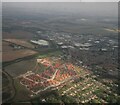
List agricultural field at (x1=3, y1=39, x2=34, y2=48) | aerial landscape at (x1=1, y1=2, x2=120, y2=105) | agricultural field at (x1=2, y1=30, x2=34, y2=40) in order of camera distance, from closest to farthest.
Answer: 1. aerial landscape at (x1=1, y1=2, x2=120, y2=105)
2. agricultural field at (x1=3, y1=39, x2=34, y2=48)
3. agricultural field at (x1=2, y1=30, x2=34, y2=40)

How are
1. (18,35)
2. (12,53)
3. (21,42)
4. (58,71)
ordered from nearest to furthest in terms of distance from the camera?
(58,71) < (12,53) < (21,42) < (18,35)

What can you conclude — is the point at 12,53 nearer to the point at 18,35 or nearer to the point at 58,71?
the point at 58,71

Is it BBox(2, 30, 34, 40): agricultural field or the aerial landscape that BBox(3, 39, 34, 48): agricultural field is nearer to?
the aerial landscape

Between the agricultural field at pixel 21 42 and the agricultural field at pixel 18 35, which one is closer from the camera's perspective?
the agricultural field at pixel 21 42

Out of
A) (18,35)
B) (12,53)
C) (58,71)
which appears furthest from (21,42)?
(58,71)

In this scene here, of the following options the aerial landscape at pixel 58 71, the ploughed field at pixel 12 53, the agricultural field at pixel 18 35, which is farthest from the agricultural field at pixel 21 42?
the agricultural field at pixel 18 35

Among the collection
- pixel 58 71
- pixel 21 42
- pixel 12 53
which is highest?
pixel 12 53

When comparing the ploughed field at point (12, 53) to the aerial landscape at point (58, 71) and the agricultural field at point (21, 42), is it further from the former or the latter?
the agricultural field at point (21, 42)

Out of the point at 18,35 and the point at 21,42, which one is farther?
the point at 18,35

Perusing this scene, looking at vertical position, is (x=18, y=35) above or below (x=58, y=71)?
above

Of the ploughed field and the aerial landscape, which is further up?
the ploughed field

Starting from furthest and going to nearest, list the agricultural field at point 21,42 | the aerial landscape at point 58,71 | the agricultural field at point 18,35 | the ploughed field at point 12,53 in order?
the agricultural field at point 18,35 → the agricultural field at point 21,42 → the ploughed field at point 12,53 → the aerial landscape at point 58,71

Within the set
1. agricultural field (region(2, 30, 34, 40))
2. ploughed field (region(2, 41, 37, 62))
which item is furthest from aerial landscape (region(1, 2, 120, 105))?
agricultural field (region(2, 30, 34, 40))
